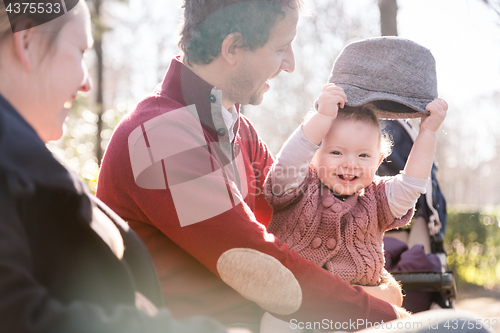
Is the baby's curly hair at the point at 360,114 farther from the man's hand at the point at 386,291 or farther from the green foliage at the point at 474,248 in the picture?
the green foliage at the point at 474,248

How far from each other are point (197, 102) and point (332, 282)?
0.89 m

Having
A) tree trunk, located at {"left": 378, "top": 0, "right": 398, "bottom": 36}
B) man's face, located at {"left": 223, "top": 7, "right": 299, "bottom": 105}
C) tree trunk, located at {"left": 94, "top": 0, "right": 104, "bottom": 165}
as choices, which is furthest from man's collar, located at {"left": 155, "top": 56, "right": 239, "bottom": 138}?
tree trunk, located at {"left": 94, "top": 0, "right": 104, "bottom": 165}

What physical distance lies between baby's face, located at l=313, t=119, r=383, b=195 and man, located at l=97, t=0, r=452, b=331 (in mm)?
439

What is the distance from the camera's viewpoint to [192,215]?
140 cm

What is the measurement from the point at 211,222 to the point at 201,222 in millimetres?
33

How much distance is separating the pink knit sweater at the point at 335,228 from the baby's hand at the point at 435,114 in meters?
0.40

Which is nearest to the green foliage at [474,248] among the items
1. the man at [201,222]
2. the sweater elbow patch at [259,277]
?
the man at [201,222]

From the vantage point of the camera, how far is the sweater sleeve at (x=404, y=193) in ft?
6.43

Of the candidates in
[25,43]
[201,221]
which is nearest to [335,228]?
[201,221]

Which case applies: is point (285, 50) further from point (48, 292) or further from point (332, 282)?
point (48, 292)

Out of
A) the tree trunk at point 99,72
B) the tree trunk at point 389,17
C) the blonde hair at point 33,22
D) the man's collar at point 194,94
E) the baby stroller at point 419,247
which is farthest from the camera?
the tree trunk at point 99,72

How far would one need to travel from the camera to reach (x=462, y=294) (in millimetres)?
7488

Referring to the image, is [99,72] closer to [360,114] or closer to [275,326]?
[360,114]

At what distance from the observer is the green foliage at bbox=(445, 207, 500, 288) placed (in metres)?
7.86
